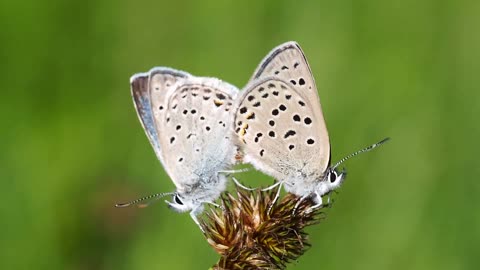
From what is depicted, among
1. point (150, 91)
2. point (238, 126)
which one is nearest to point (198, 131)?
point (238, 126)

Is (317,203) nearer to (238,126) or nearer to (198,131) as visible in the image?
(238,126)

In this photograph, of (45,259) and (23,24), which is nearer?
(45,259)

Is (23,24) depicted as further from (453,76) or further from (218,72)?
(453,76)

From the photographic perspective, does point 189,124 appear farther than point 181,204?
Yes

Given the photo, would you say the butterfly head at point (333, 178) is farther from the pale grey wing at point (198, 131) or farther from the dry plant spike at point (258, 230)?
the pale grey wing at point (198, 131)

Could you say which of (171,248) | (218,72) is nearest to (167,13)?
(218,72)

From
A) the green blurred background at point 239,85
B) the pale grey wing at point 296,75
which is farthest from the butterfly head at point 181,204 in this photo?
the green blurred background at point 239,85

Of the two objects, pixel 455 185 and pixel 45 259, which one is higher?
pixel 455 185
